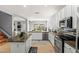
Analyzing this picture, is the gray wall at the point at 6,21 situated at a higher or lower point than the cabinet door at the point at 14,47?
higher

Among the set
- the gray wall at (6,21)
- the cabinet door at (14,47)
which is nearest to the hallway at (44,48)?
the gray wall at (6,21)

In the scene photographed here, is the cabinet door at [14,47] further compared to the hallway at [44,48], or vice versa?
the hallway at [44,48]

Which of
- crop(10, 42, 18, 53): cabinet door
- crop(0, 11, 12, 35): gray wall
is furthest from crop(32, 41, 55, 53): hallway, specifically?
crop(10, 42, 18, 53): cabinet door

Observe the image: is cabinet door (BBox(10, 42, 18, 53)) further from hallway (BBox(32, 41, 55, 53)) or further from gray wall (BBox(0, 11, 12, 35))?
hallway (BBox(32, 41, 55, 53))

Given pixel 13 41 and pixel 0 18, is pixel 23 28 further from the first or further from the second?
pixel 13 41

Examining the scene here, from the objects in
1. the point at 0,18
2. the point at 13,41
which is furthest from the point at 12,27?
the point at 13,41

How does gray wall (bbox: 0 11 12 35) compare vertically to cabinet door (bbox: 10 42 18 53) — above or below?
above

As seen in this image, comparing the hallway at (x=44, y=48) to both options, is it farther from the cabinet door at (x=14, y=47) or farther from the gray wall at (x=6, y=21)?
the cabinet door at (x=14, y=47)

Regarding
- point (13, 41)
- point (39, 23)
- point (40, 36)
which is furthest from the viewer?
point (39, 23)

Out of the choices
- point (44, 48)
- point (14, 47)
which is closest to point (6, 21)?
point (14, 47)

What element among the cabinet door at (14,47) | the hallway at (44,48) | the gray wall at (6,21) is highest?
the gray wall at (6,21)

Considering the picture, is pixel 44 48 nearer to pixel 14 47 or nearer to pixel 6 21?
pixel 6 21
